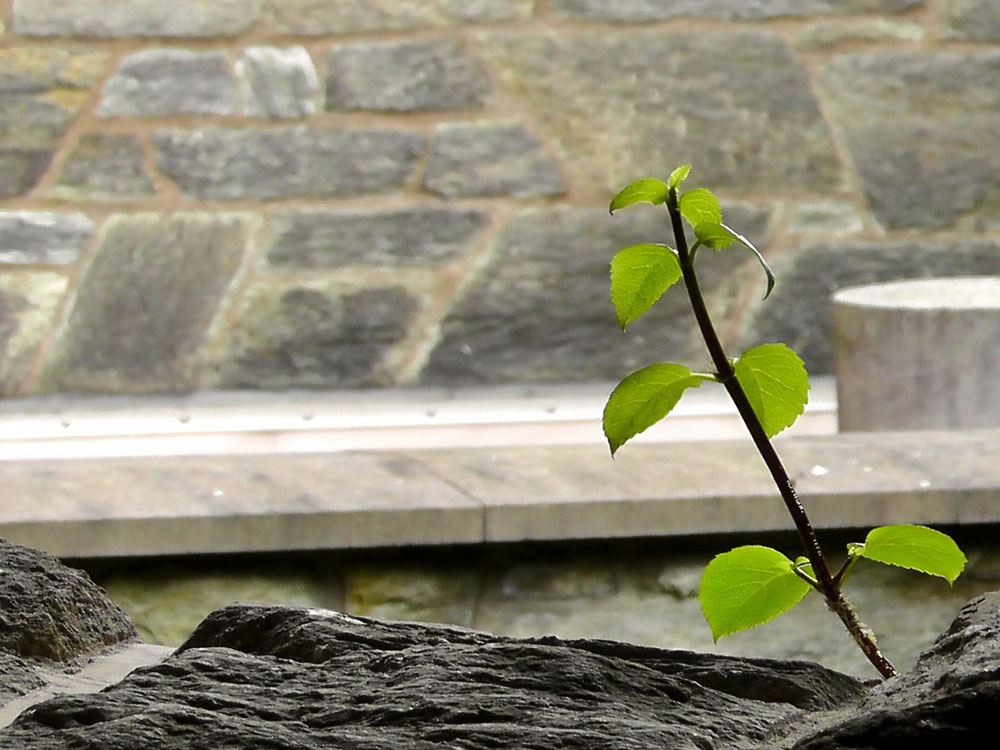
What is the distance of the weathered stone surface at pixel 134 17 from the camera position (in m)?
3.28

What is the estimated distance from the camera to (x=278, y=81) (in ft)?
11.0

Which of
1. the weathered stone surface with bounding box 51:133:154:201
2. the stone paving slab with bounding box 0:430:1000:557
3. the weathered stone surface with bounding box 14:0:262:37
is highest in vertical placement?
the stone paving slab with bounding box 0:430:1000:557

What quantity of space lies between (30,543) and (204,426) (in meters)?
1.76

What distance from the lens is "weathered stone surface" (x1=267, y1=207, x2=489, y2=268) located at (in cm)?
335

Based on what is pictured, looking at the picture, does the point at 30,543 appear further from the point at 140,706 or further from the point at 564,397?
the point at 564,397

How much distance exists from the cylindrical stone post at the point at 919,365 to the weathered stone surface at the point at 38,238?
5.78 ft

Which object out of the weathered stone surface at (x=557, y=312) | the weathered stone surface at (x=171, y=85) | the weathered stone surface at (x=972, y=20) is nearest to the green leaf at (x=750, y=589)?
the weathered stone surface at (x=557, y=312)

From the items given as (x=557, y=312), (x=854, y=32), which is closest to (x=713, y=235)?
(x=557, y=312)

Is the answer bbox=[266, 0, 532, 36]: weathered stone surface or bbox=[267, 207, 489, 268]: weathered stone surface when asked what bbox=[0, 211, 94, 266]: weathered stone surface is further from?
bbox=[266, 0, 532, 36]: weathered stone surface

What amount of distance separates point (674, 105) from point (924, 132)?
565 millimetres

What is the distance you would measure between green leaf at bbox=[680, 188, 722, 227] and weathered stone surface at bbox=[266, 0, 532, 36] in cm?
303

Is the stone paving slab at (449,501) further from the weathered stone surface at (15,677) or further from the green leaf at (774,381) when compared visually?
the green leaf at (774,381)

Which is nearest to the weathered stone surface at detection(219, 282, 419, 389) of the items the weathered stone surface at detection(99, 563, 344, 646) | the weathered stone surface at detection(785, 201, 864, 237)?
the weathered stone surface at detection(785, 201, 864, 237)

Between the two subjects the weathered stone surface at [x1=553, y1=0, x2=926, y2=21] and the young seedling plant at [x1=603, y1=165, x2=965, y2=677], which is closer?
the young seedling plant at [x1=603, y1=165, x2=965, y2=677]
